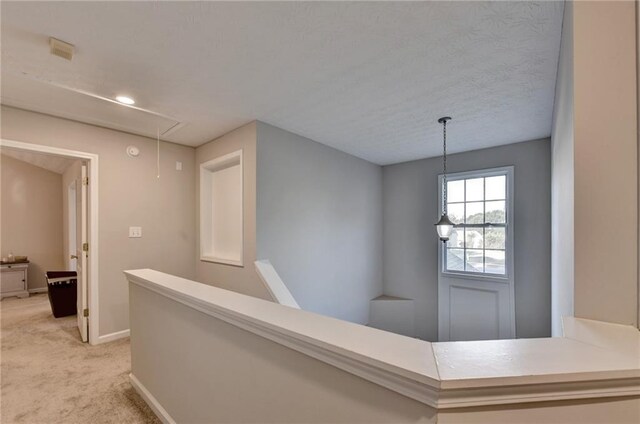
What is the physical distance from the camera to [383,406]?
79 centimetres

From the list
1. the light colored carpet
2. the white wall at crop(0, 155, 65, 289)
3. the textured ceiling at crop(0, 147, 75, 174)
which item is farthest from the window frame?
the white wall at crop(0, 155, 65, 289)

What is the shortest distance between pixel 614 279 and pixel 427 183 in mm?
3614

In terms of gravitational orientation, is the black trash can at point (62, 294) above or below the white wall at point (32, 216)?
below

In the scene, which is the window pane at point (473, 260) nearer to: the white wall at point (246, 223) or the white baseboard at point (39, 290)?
the white wall at point (246, 223)

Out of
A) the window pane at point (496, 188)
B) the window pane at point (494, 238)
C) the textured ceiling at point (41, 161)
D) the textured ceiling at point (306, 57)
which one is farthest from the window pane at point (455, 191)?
the textured ceiling at point (41, 161)

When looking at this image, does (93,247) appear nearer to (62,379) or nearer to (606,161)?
(62,379)

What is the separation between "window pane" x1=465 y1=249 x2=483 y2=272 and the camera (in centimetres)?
396

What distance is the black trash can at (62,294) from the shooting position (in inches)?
150

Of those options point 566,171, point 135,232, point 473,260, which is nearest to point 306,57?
point 566,171

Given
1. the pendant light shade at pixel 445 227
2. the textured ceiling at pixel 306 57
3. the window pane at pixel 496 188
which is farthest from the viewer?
the window pane at pixel 496 188

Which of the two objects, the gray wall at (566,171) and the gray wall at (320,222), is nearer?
the gray wall at (566,171)

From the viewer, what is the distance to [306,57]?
1.83 m

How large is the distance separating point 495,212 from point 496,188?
325 millimetres

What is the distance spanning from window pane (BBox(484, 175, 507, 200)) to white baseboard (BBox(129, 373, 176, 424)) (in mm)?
4171
